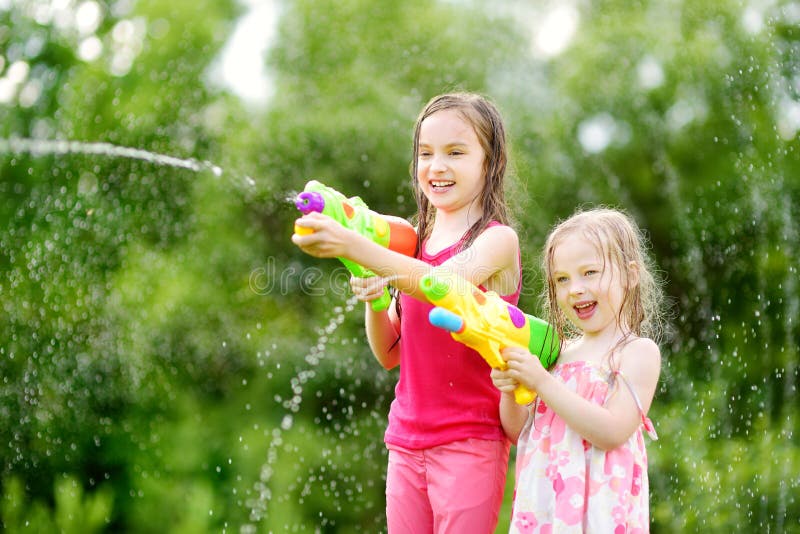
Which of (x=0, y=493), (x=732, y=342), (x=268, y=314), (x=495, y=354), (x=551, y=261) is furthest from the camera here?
(x=268, y=314)

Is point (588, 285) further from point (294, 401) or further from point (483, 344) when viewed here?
point (294, 401)

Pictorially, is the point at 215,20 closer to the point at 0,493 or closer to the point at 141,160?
the point at 141,160

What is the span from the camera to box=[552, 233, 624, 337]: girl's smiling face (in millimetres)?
2012

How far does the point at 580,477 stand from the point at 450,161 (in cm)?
77

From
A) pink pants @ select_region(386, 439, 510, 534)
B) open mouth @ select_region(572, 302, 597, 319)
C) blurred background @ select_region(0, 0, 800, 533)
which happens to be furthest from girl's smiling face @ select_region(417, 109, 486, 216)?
blurred background @ select_region(0, 0, 800, 533)

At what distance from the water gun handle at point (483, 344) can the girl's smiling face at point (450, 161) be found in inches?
14.0

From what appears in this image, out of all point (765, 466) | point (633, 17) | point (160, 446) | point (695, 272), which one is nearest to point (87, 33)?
point (160, 446)

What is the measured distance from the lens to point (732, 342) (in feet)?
18.3

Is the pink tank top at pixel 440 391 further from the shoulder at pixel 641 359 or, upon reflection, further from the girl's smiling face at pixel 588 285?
the shoulder at pixel 641 359

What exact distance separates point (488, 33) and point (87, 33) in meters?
2.94

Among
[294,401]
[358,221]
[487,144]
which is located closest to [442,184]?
[487,144]

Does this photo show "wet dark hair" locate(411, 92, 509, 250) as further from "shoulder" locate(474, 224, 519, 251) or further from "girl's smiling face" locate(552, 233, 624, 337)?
"girl's smiling face" locate(552, 233, 624, 337)

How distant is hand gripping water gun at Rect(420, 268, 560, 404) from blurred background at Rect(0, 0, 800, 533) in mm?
3136

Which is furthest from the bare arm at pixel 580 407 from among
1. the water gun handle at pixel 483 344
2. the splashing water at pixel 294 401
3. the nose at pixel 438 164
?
the splashing water at pixel 294 401
